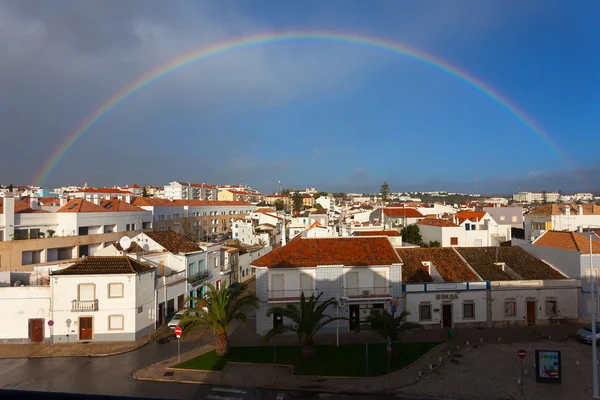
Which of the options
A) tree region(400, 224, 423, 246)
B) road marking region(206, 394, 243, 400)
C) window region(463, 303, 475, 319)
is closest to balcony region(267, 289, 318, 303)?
road marking region(206, 394, 243, 400)

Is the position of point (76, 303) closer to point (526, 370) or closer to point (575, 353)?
point (526, 370)

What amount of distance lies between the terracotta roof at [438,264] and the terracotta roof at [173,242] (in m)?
17.3

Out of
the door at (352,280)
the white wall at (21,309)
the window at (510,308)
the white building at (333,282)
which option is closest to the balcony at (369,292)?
the white building at (333,282)

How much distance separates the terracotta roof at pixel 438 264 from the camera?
95.2 ft

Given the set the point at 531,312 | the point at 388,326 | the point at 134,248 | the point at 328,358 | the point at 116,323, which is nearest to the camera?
the point at 388,326

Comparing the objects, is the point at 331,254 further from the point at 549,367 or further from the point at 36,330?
the point at 36,330

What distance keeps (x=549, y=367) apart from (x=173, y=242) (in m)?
27.9

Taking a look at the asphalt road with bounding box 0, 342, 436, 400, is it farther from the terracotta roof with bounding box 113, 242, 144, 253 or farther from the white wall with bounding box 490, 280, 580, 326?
the white wall with bounding box 490, 280, 580, 326

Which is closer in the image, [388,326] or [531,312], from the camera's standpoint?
[388,326]

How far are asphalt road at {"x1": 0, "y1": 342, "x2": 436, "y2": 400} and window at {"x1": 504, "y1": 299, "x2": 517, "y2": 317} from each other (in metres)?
14.3

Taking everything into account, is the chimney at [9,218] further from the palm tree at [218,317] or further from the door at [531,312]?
the door at [531,312]

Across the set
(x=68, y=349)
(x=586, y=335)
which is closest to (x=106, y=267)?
(x=68, y=349)

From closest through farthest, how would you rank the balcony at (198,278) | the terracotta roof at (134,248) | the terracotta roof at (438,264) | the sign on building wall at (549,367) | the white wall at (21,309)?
the sign on building wall at (549,367) < the white wall at (21,309) < the terracotta roof at (438,264) < the terracotta roof at (134,248) < the balcony at (198,278)

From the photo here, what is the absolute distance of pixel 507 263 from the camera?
31.5 m
